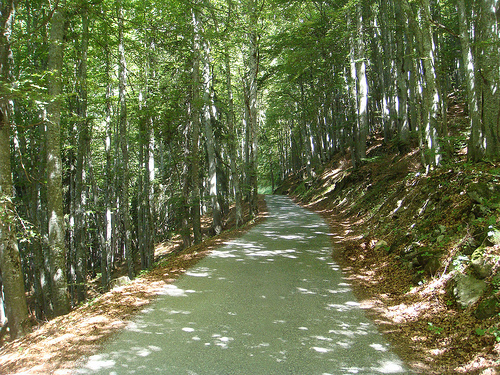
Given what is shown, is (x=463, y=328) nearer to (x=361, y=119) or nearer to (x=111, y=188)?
(x=361, y=119)

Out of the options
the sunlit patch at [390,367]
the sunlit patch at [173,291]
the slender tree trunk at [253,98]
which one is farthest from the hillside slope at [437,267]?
the slender tree trunk at [253,98]

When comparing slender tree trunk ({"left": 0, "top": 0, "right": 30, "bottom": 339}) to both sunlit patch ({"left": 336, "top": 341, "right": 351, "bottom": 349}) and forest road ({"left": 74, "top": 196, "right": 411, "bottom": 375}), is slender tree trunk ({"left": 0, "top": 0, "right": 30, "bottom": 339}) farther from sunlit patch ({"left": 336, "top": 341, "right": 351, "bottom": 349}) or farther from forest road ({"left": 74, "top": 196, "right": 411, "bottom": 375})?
sunlit patch ({"left": 336, "top": 341, "right": 351, "bottom": 349})

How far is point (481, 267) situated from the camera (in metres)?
4.41

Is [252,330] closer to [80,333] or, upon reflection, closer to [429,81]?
[80,333]

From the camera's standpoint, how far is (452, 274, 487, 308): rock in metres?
4.22

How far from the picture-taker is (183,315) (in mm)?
4820

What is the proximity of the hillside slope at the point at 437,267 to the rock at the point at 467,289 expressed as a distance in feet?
0.04

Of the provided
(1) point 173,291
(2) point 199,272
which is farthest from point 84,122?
(1) point 173,291

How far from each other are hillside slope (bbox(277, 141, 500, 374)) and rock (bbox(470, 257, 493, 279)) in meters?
0.01

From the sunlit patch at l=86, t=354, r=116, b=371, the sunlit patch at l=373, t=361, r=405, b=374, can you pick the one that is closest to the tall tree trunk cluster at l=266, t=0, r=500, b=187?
the sunlit patch at l=373, t=361, r=405, b=374

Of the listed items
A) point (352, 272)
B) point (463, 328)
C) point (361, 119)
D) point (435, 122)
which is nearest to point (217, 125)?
point (361, 119)

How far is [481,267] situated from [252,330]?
3.22 metres

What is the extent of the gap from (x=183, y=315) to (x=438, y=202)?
19.2ft

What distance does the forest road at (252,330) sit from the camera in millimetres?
3521
